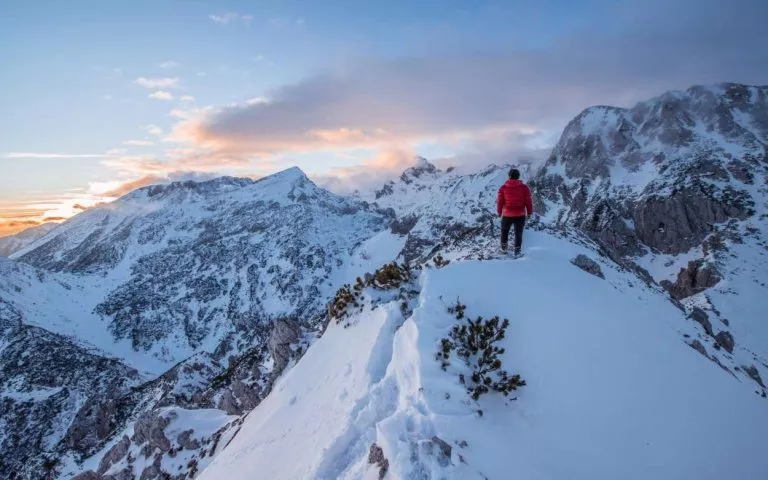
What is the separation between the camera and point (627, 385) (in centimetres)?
1017

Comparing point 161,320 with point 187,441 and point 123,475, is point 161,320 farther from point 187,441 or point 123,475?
point 187,441

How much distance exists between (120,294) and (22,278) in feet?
81.4

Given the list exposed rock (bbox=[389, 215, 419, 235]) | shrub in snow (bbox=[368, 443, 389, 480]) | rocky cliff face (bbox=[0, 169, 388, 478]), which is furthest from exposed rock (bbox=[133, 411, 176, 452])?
exposed rock (bbox=[389, 215, 419, 235])

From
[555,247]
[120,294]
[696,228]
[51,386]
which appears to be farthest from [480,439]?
[120,294]

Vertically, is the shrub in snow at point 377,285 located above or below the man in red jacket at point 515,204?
below

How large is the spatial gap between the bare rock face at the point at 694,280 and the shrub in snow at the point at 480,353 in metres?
71.5

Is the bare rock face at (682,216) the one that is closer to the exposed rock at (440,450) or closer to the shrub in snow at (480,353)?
the shrub in snow at (480,353)

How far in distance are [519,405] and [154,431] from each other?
924 inches

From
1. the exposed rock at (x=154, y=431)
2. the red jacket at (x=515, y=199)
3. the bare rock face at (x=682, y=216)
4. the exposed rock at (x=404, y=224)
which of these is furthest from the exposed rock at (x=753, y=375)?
the exposed rock at (x=404, y=224)

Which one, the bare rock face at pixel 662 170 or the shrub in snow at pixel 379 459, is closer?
the shrub in snow at pixel 379 459

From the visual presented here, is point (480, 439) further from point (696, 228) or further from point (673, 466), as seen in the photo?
point (696, 228)

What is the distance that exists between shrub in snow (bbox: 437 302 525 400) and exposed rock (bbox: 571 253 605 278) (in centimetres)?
903

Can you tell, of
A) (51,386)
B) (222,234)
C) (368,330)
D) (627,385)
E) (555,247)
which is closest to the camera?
(627,385)

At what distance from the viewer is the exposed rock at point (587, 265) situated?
18688 millimetres
